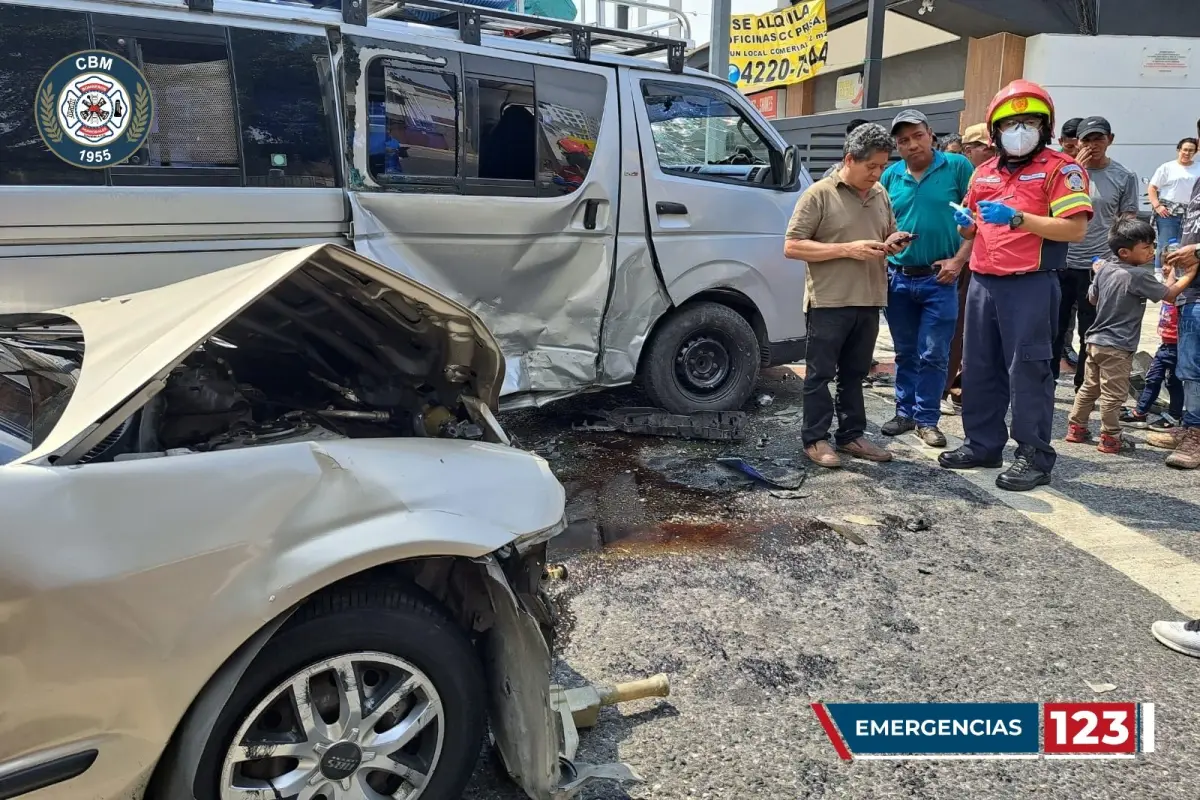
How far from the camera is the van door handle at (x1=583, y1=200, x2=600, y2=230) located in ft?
16.0

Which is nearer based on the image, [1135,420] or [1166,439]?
[1166,439]

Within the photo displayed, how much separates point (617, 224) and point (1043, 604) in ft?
9.69

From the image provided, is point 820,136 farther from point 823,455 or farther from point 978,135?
point 823,455

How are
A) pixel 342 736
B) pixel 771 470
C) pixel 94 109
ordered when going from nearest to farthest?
pixel 342 736
pixel 94 109
pixel 771 470

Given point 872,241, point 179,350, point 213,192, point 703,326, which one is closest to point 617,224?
point 703,326

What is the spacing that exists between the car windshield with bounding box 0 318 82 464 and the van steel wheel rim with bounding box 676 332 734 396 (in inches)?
142

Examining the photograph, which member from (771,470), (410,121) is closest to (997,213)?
(771,470)

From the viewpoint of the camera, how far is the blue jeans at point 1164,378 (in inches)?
212

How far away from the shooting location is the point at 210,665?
5.46 ft

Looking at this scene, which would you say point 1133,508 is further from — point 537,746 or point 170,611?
point 170,611

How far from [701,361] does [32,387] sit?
4.02 m

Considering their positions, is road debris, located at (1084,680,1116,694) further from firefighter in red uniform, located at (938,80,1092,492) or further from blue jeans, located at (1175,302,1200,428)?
blue jeans, located at (1175,302,1200,428)

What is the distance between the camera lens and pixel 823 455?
4.83 m

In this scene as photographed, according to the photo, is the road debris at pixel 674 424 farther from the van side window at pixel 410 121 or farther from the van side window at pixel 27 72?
the van side window at pixel 27 72
